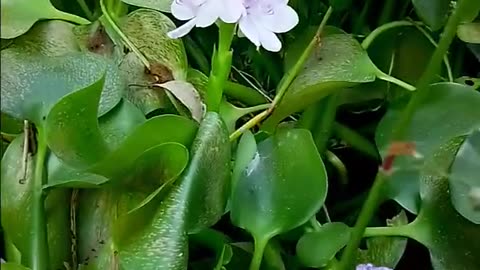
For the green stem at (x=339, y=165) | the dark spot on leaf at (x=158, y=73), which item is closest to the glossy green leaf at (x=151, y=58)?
the dark spot on leaf at (x=158, y=73)

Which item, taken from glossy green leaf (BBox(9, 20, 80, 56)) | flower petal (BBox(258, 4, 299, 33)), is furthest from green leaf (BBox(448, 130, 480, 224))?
glossy green leaf (BBox(9, 20, 80, 56))

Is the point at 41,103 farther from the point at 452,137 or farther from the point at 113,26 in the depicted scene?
the point at 452,137

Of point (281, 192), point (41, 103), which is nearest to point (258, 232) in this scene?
point (281, 192)

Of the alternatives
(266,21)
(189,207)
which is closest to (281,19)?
(266,21)

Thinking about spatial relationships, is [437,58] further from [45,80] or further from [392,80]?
[45,80]

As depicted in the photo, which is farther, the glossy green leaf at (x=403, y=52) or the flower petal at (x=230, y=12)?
the glossy green leaf at (x=403, y=52)

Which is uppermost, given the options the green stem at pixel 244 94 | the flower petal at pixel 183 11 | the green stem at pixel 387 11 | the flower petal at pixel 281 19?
the flower petal at pixel 183 11

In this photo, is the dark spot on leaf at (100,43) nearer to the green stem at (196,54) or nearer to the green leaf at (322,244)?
the green stem at (196,54)
